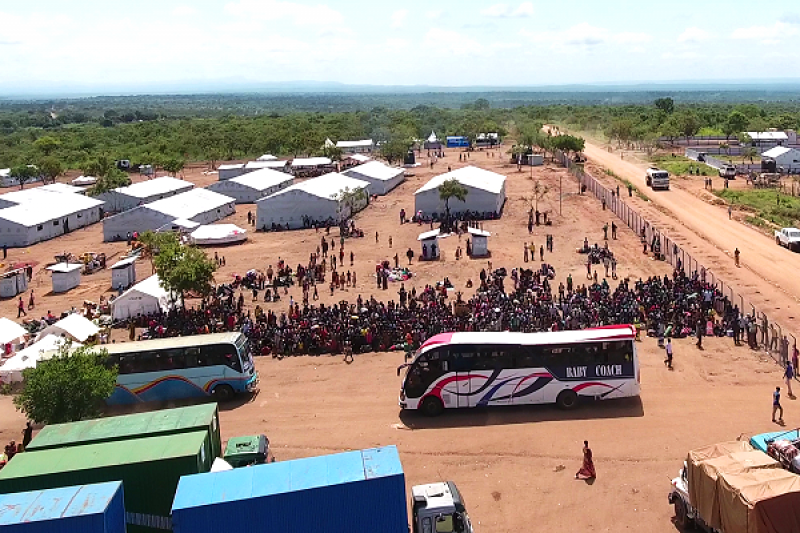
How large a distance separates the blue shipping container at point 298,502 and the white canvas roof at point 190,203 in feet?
136

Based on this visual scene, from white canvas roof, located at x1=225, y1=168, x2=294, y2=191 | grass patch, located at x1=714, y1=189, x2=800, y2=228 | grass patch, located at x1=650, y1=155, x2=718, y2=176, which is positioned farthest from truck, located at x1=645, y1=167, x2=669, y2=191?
white canvas roof, located at x1=225, y1=168, x2=294, y2=191

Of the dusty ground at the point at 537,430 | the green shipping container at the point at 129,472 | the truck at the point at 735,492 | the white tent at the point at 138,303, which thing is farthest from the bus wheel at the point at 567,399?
the white tent at the point at 138,303

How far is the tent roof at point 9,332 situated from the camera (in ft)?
89.6

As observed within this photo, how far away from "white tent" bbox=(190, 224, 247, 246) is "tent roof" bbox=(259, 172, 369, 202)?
5.20 metres

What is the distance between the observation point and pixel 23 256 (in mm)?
47969

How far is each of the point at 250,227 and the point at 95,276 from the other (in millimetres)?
14514

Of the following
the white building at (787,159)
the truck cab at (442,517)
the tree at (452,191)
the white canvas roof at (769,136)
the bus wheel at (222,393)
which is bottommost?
the bus wheel at (222,393)

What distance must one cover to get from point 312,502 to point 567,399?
394 inches

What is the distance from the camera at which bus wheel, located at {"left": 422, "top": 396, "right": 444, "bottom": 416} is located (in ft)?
67.3

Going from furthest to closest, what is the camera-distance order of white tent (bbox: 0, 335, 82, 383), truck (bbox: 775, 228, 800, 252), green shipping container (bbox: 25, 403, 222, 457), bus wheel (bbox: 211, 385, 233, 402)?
truck (bbox: 775, 228, 800, 252) < white tent (bbox: 0, 335, 82, 383) < bus wheel (bbox: 211, 385, 233, 402) < green shipping container (bbox: 25, 403, 222, 457)

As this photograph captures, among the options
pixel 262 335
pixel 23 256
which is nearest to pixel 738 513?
pixel 262 335

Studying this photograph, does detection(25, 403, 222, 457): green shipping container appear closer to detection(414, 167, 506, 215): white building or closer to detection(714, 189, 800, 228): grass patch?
detection(414, 167, 506, 215): white building

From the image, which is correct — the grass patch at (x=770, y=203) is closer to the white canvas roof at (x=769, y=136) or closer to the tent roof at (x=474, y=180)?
the tent roof at (x=474, y=180)

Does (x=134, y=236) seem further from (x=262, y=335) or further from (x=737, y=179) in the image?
(x=737, y=179)
